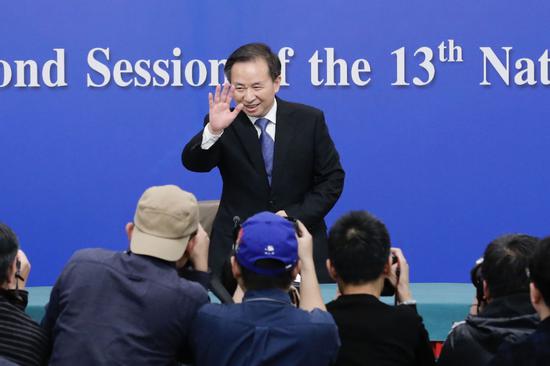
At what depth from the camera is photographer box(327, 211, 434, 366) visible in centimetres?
250

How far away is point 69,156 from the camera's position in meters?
5.14

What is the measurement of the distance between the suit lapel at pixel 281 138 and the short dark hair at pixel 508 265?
120 cm

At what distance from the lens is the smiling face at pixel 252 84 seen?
11.7ft

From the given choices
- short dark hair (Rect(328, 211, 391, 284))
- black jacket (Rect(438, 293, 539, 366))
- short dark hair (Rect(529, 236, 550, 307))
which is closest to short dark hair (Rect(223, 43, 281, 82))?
short dark hair (Rect(328, 211, 391, 284))

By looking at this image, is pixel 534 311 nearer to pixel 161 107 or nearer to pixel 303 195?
pixel 303 195

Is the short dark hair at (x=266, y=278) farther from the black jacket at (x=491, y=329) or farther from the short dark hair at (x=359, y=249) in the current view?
the black jacket at (x=491, y=329)

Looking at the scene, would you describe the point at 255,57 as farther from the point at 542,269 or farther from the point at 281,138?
the point at 542,269

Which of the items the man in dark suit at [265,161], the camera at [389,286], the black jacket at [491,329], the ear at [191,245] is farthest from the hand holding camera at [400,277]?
the man in dark suit at [265,161]

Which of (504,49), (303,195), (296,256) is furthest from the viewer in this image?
(504,49)

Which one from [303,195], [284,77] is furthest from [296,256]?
[284,77]

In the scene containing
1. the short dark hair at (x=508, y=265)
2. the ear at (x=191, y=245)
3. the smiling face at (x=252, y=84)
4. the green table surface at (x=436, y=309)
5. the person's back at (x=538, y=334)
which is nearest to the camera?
the person's back at (x=538, y=334)

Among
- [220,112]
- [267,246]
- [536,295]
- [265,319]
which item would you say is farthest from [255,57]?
[536,295]

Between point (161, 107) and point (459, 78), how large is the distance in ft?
4.50

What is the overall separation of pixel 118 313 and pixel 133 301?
0.04 m
